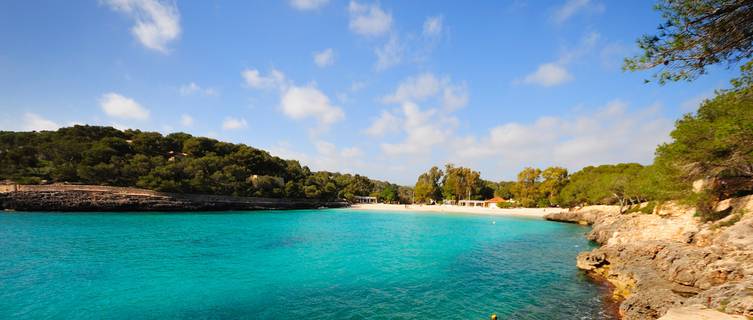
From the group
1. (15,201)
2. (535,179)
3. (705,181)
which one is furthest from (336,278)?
(535,179)

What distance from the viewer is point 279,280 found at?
1505 cm

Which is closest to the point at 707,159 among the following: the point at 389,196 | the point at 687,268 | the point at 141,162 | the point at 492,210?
the point at 687,268

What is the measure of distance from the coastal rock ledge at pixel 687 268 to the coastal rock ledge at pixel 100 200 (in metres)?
65.3

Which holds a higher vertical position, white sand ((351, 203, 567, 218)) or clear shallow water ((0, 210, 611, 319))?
clear shallow water ((0, 210, 611, 319))

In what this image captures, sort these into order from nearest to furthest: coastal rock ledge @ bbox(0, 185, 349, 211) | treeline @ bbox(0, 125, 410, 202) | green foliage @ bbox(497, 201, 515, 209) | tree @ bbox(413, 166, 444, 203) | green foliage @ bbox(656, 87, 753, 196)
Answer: green foliage @ bbox(656, 87, 753, 196) < coastal rock ledge @ bbox(0, 185, 349, 211) < treeline @ bbox(0, 125, 410, 202) < green foliage @ bbox(497, 201, 515, 209) < tree @ bbox(413, 166, 444, 203)

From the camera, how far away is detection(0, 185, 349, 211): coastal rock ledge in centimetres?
4728

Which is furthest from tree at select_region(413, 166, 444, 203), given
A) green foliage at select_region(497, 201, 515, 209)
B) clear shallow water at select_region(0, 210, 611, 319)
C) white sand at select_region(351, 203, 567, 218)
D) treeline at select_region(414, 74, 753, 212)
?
clear shallow water at select_region(0, 210, 611, 319)

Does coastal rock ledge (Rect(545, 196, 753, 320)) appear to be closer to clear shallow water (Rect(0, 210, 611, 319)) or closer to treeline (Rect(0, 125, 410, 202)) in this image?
clear shallow water (Rect(0, 210, 611, 319))

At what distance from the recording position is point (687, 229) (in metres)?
18.5

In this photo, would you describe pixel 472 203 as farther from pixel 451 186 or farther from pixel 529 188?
pixel 529 188

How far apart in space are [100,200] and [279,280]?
5615cm

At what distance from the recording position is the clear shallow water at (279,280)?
36.8 feet

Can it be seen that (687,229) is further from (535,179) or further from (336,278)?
(535,179)

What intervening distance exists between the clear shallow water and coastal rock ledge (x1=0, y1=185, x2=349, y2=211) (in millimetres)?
31251
